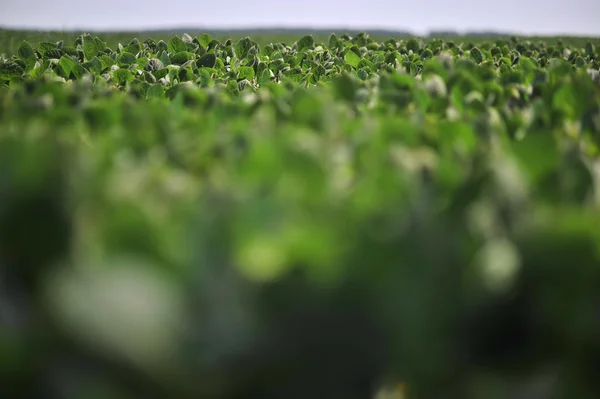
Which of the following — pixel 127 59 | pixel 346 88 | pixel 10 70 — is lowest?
pixel 10 70

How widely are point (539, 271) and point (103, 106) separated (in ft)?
7.00

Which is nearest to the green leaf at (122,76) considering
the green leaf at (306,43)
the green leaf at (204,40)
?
the green leaf at (204,40)

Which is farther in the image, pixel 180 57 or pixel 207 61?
pixel 180 57

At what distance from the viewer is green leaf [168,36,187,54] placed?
8.07 meters

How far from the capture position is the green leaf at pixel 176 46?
26.5 feet

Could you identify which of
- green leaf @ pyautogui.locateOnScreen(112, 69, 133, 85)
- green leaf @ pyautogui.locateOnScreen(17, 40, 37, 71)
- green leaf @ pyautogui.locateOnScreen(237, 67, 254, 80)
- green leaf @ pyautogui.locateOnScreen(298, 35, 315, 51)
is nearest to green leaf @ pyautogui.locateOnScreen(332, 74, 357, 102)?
green leaf @ pyautogui.locateOnScreen(112, 69, 133, 85)

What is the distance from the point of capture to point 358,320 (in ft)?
4.14

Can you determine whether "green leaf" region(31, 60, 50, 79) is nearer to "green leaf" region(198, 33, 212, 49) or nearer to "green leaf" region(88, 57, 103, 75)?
"green leaf" region(88, 57, 103, 75)

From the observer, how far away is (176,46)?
812 cm

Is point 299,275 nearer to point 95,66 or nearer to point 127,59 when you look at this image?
point 95,66

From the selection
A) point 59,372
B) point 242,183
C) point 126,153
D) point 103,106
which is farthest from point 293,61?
point 59,372

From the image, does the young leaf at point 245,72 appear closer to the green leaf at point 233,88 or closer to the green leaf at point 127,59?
the green leaf at point 233,88

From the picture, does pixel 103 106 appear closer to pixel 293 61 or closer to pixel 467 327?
pixel 467 327

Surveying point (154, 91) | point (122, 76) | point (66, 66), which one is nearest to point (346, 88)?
point (154, 91)
